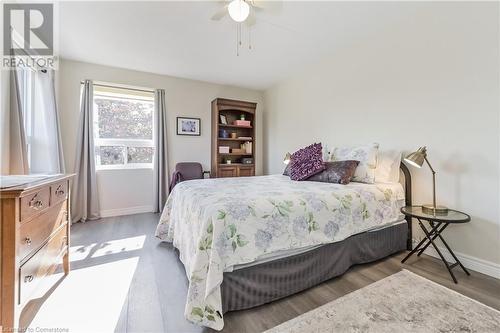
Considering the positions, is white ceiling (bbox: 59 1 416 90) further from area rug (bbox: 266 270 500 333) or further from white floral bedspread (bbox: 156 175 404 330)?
area rug (bbox: 266 270 500 333)

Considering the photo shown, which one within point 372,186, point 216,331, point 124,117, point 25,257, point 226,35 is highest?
point 226,35

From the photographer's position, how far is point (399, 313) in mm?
1377

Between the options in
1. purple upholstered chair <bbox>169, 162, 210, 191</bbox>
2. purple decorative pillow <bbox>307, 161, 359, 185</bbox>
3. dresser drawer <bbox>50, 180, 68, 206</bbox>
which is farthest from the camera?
purple upholstered chair <bbox>169, 162, 210, 191</bbox>

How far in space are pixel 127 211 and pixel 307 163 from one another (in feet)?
10.6

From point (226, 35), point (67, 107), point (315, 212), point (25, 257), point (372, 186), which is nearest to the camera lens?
point (25, 257)

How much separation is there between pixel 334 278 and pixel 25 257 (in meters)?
2.10

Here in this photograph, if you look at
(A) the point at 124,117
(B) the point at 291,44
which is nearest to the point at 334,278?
(B) the point at 291,44

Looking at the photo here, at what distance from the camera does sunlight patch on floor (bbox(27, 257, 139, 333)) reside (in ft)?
4.33

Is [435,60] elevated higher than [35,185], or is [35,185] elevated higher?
[435,60]

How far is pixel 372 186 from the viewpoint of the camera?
2.20 m

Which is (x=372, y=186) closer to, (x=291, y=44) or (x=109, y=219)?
(x=291, y=44)

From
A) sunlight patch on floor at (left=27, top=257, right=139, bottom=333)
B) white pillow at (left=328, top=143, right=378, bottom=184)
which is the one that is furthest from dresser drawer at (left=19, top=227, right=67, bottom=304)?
white pillow at (left=328, top=143, right=378, bottom=184)

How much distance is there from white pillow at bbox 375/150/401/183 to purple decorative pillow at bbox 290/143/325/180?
0.64m

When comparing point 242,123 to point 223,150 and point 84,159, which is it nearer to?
point 223,150
